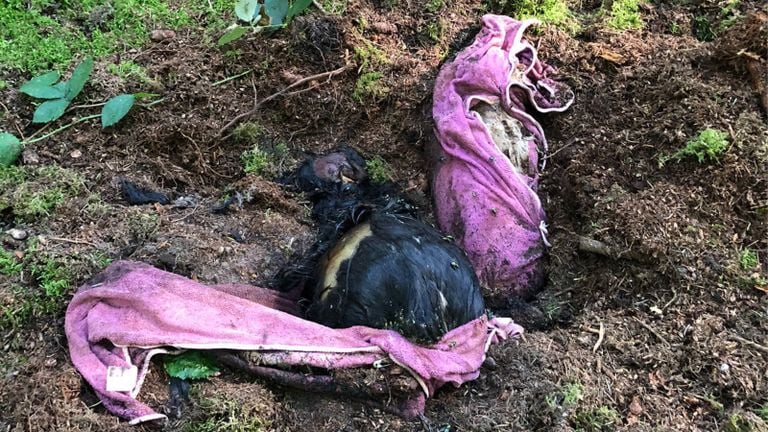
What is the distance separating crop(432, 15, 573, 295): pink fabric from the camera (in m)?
2.81

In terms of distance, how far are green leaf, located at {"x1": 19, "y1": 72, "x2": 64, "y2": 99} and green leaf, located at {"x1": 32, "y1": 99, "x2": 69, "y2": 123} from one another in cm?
4

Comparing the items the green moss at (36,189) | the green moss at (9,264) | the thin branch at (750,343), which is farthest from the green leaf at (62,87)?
the thin branch at (750,343)

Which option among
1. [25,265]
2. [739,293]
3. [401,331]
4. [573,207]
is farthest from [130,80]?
[739,293]

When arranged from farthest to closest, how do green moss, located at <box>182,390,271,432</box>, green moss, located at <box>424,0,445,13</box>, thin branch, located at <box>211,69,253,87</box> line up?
1. green moss, located at <box>424,0,445,13</box>
2. thin branch, located at <box>211,69,253,87</box>
3. green moss, located at <box>182,390,271,432</box>

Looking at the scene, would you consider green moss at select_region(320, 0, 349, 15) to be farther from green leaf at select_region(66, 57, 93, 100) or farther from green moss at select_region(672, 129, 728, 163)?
green moss at select_region(672, 129, 728, 163)

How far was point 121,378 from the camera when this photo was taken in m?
1.96

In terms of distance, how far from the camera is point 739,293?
228 cm

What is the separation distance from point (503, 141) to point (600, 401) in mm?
1435

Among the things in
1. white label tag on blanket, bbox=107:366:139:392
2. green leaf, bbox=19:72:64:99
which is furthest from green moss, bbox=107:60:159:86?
white label tag on blanket, bbox=107:366:139:392

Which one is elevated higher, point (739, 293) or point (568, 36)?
point (568, 36)

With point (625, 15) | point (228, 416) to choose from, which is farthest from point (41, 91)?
point (625, 15)

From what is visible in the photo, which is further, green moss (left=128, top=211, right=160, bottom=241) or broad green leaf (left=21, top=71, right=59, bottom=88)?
broad green leaf (left=21, top=71, right=59, bottom=88)

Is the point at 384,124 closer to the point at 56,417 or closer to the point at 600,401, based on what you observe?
the point at 600,401

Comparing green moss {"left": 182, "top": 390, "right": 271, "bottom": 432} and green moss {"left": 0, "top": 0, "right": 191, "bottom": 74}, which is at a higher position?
green moss {"left": 0, "top": 0, "right": 191, "bottom": 74}
